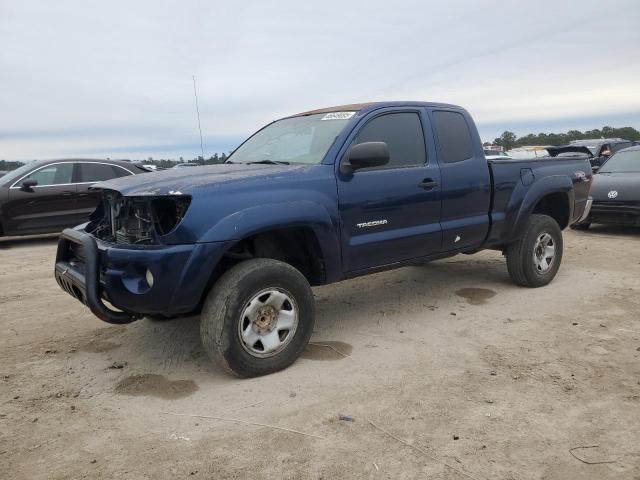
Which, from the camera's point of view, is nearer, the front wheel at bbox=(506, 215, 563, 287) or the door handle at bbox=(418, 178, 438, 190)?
the door handle at bbox=(418, 178, 438, 190)

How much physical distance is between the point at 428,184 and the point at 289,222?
1.50 m

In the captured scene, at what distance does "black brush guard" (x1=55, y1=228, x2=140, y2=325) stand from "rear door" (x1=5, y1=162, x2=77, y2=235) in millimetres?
6193

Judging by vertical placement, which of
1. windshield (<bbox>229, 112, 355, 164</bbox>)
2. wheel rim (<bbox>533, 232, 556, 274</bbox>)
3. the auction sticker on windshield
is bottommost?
wheel rim (<bbox>533, 232, 556, 274</bbox>)

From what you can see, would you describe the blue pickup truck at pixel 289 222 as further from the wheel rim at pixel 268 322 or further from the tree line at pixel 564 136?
the tree line at pixel 564 136

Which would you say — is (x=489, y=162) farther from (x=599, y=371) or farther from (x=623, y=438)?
(x=623, y=438)

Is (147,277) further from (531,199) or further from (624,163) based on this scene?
(624,163)

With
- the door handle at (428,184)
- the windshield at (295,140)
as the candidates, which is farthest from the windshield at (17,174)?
the door handle at (428,184)

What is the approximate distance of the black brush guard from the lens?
3.23m

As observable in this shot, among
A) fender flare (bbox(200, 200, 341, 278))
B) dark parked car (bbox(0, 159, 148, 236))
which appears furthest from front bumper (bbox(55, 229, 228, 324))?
dark parked car (bbox(0, 159, 148, 236))

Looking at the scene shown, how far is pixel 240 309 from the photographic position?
3262mm

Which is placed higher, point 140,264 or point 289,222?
point 289,222

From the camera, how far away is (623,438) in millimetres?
2619

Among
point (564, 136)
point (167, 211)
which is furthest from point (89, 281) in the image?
point (564, 136)

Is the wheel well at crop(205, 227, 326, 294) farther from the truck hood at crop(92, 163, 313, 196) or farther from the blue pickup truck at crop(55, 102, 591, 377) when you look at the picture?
the truck hood at crop(92, 163, 313, 196)
